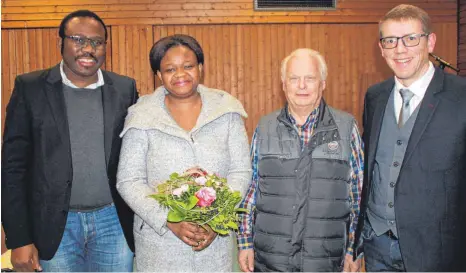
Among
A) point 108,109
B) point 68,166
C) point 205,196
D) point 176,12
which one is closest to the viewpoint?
point 205,196

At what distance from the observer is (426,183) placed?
1.96 meters

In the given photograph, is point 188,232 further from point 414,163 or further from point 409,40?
point 409,40

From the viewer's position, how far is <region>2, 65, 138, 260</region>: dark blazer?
85.1 inches

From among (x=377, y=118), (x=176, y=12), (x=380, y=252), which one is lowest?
(x=380, y=252)

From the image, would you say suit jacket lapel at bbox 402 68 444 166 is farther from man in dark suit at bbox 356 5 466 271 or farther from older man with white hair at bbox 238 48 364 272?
older man with white hair at bbox 238 48 364 272

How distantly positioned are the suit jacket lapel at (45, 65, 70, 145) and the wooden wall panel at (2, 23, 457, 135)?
495cm

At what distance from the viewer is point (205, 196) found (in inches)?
70.5

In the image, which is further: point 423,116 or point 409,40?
point 409,40

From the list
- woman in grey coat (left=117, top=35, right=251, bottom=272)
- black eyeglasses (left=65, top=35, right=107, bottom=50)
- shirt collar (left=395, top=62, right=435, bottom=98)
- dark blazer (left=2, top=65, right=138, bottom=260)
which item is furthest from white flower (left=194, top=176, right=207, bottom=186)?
shirt collar (left=395, top=62, right=435, bottom=98)

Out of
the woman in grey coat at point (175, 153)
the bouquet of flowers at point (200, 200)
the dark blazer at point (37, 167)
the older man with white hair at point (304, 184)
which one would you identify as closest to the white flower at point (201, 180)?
the bouquet of flowers at point (200, 200)

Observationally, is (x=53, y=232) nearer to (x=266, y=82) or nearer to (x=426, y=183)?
(x=426, y=183)

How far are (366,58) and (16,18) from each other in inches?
231

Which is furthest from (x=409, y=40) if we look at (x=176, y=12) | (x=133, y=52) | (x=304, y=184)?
(x=133, y=52)

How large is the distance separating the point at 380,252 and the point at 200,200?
0.98m
